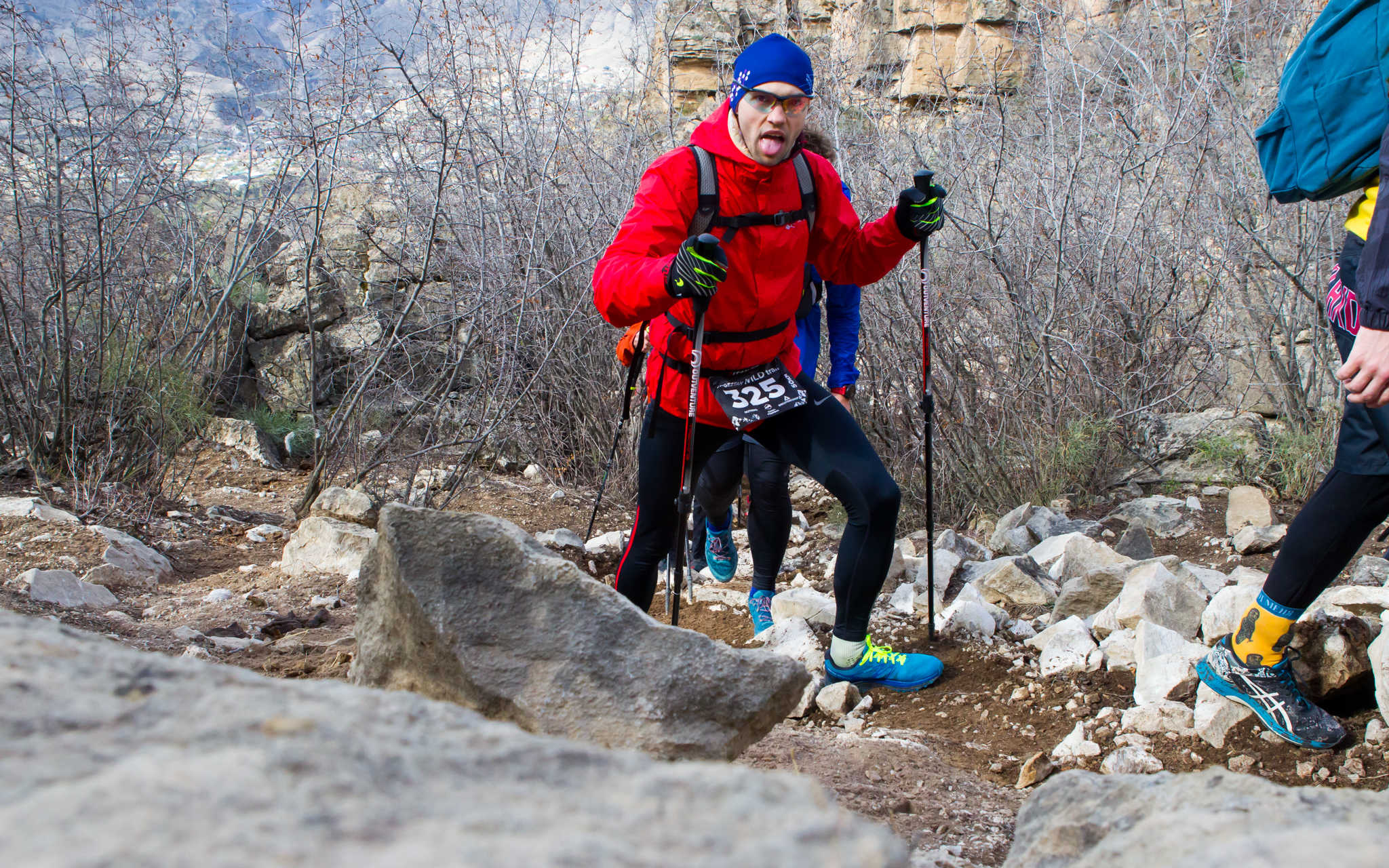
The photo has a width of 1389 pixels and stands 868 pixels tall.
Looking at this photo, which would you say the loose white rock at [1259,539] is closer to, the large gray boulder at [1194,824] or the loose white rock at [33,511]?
the large gray boulder at [1194,824]

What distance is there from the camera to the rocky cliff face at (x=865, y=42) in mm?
8289

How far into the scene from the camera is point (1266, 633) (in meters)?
2.69

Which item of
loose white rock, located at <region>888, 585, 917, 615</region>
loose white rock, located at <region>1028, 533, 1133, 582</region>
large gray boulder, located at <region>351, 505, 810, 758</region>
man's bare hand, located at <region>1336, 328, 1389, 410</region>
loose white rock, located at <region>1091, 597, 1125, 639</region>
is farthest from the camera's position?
loose white rock, located at <region>1028, 533, 1133, 582</region>

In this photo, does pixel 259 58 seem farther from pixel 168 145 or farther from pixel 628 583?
pixel 628 583

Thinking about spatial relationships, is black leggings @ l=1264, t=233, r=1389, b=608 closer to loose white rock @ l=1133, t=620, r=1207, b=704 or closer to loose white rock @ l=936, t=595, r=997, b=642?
loose white rock @ l=1133, t=620, r=1207, b=704

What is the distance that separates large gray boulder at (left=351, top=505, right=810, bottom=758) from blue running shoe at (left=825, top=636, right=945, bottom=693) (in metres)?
1.39

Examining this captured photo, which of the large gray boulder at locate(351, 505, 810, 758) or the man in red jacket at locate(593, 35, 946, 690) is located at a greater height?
the man in red jacket at locate(593, 35, 946, 690)

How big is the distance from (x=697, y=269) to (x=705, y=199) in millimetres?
467

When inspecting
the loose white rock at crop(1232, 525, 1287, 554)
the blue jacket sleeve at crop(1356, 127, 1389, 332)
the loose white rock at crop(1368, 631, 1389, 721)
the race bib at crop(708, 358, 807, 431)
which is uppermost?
the blue jacket sleeve at crop(1356, 127, 1389, 332)

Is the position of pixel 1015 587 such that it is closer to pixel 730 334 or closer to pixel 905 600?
pixel 905 600

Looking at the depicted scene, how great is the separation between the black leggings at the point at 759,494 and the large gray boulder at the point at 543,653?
5.86 feet

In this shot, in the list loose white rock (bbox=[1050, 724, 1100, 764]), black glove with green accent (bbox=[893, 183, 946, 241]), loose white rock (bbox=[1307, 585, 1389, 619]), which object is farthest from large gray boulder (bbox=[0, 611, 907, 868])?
loose white rock (bbox=[1307, 585, 1389, 619])

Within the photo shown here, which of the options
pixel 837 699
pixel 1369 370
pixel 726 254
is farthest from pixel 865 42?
pixel 1369 370

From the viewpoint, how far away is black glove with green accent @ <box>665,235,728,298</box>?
2.74 m
